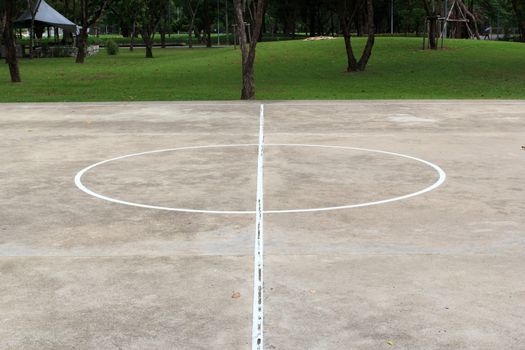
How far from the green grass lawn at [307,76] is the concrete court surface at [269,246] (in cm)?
1125

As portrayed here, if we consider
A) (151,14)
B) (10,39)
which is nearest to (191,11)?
(151,14)

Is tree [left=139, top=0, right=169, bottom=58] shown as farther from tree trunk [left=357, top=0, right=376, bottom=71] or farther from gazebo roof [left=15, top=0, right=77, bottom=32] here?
tree trunk [left=357, top=0, right=376, bottom=71]

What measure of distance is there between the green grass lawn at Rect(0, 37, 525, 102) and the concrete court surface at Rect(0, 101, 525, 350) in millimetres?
11254

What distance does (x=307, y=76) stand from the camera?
32156mm

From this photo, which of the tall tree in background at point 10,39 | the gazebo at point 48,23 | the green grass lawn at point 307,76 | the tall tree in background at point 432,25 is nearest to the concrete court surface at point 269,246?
the green grass lawn at point 307,76

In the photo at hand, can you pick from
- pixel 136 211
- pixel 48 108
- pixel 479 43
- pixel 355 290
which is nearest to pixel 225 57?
pixel 479 43

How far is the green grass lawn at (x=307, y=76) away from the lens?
25.5 m

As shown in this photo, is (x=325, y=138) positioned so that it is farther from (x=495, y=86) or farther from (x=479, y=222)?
(x=495, y=86)

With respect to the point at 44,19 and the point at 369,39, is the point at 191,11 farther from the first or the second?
the point at 369,39

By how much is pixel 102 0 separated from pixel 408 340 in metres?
51.2

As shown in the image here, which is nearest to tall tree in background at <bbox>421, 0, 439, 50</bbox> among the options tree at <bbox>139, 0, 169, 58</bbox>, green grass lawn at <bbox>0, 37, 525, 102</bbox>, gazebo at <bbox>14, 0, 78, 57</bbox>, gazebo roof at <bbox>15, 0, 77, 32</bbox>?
green grass lawn at <bbox>0, 37, 525, 102</bbox>

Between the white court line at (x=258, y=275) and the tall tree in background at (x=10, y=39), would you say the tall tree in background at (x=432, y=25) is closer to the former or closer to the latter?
the tall tree in background at (x=10, y=39)

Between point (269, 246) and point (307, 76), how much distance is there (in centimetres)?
2567

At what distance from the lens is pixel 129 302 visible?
18.5 ft
